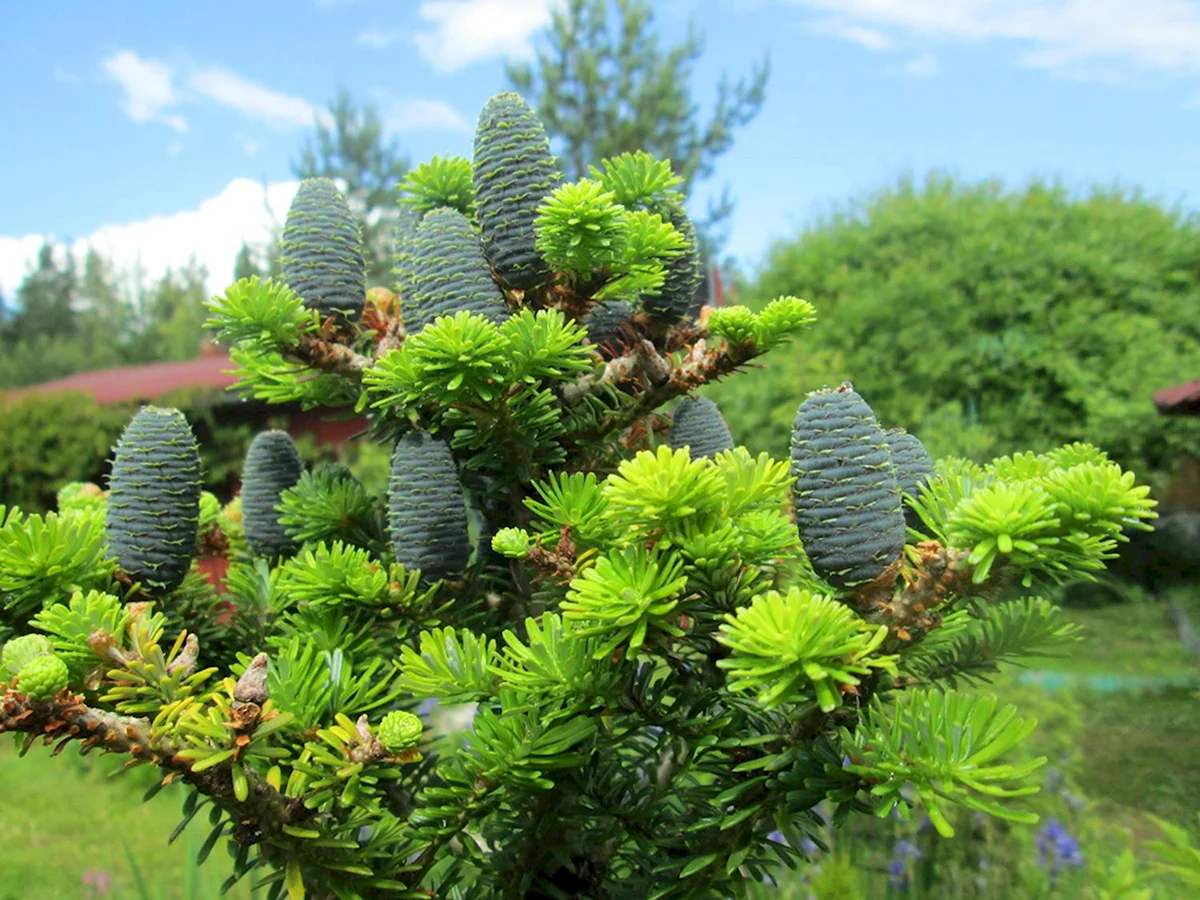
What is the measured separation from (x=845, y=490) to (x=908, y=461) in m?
0.22

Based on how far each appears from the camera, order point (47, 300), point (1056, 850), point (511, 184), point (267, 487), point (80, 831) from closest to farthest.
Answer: point (511, 184) → point (267, 487) → point (1056, 850) → point (80, 831) → point (47, 300)

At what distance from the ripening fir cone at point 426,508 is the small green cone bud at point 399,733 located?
0.21 m

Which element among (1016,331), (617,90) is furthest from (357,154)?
(1016,331)

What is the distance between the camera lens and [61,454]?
26.5ft

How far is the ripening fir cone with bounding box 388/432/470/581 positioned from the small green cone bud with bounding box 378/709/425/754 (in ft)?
0.69

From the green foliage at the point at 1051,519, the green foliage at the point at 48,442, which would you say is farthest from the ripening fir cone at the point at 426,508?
the green foliage at the point at 48,442

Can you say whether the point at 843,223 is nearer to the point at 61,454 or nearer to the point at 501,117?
the point at 61,454

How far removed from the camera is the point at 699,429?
105cm

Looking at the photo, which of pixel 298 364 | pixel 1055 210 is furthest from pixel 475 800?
pixel 1055 210

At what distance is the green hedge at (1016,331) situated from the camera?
784cm

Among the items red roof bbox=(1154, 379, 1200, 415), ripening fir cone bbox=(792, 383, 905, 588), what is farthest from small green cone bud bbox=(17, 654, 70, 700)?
red roof bbox=(1154, 379, 1200, 415)

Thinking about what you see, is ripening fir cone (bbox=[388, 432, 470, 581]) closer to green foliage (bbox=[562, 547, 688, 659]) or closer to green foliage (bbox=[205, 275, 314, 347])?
green foliage (bbox=[205, 275, 314, 347])

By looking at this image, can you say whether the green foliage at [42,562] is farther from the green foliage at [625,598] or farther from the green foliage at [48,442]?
the green foliage at [48,442]

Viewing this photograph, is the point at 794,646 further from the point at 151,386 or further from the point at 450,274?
the point at 151,386
